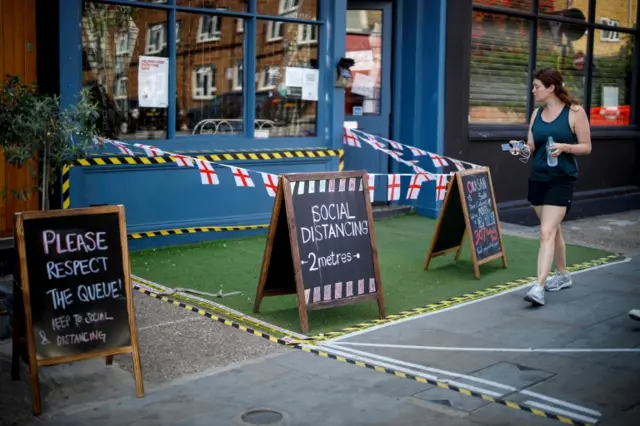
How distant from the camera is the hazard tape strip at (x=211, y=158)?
8.54 m

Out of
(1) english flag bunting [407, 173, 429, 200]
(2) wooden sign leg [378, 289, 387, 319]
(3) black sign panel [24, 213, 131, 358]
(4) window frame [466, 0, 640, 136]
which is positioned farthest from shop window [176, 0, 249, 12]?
(3) black sign panel [24, 213, 131, 358]

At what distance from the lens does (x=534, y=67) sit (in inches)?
521

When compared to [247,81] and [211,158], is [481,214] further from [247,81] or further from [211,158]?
[247,81]

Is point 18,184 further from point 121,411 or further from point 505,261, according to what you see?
point 505,261

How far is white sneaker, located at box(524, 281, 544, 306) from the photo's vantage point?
7.13 meters

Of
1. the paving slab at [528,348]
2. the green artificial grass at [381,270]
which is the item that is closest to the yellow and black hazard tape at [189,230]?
the green artificial grass at [381,270]

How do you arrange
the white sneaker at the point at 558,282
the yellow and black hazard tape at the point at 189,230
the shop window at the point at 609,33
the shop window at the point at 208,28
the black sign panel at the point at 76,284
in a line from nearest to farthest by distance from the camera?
the black sign panel at the point at 76,284
the white sneaker at the point at 558,282
the yellow and black hazard tape at the point at 189,230
the shop window at the point at 208,28
the shop window at the point at 609,33

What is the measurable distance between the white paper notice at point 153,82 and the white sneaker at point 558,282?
14.8ft

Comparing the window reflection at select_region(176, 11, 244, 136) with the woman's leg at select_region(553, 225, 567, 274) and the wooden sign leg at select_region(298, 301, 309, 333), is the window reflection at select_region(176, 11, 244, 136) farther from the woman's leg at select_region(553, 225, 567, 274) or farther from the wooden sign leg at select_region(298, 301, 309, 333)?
the woman's leg at select_region(553, 225, 567, 274)

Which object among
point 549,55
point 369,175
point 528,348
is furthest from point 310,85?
point 528,348

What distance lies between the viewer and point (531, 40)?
1319 centimetres

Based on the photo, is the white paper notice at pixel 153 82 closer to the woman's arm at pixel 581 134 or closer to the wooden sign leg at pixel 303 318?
the wooden sign leg at pixel 303 318

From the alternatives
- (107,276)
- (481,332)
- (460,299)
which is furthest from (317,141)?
(107,276)

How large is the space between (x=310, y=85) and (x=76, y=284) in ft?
20.2
